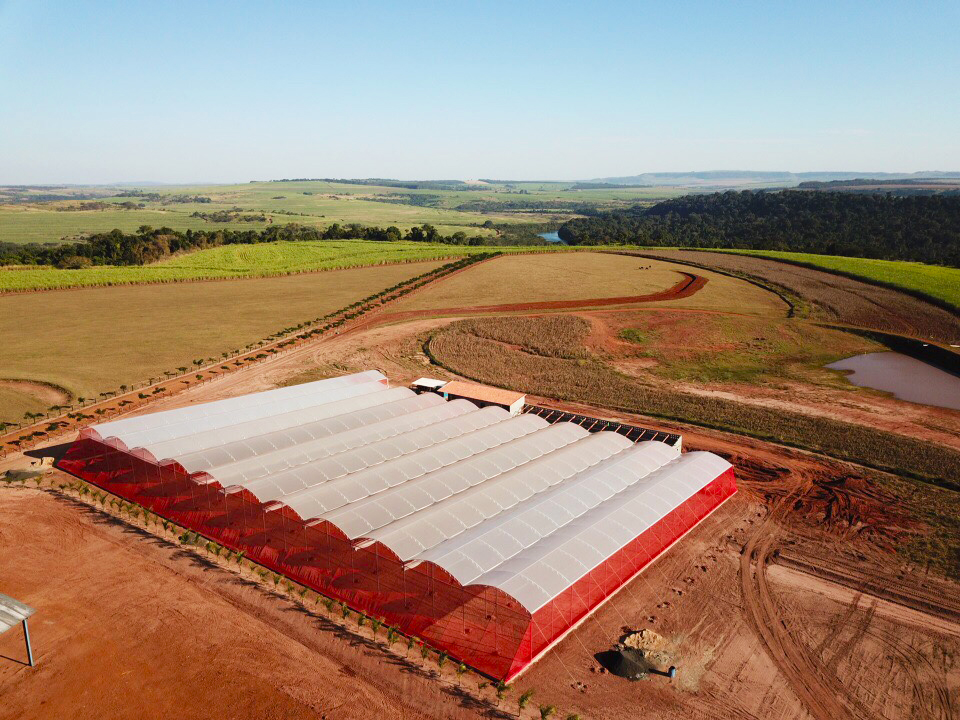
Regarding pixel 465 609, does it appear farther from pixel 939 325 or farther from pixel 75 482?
pixel 939 325

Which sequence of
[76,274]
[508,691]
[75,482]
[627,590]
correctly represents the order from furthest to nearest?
1. [76,274]
2. [75,482]
3. [627,590]
4. [508,691]

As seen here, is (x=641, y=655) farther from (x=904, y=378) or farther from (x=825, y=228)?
(x=825, y=228)

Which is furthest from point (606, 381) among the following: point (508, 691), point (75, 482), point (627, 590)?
point (75, 482)

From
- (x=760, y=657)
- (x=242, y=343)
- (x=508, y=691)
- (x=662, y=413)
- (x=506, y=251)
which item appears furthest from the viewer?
(x=506, y=251)

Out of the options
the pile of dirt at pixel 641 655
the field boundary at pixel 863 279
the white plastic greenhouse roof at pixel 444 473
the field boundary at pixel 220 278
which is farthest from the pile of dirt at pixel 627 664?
the field boundary at pixel 220 278

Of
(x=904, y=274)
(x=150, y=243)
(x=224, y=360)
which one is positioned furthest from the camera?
(x=150, y=243)

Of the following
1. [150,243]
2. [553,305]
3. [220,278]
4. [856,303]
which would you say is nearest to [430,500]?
[553,305]

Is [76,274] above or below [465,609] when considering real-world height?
above
